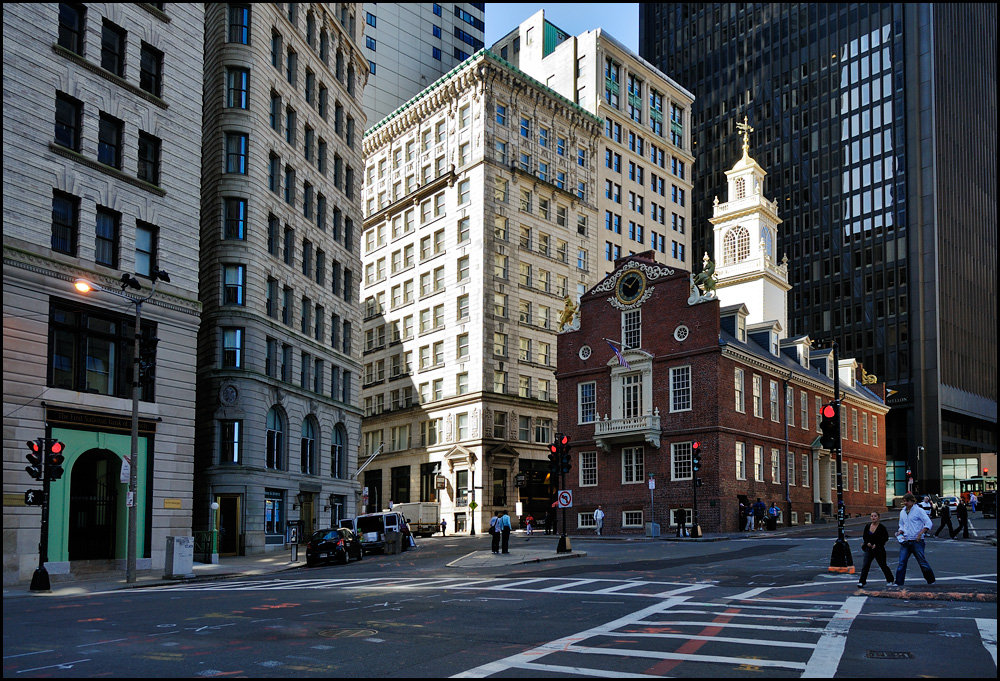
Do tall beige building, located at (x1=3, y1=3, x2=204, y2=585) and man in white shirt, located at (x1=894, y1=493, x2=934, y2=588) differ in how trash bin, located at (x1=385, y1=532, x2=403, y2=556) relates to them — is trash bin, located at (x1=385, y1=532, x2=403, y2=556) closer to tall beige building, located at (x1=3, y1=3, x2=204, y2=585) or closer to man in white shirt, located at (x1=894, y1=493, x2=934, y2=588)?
tall beige building, located at (x1=3, y1=3, x2=204, y2=585)

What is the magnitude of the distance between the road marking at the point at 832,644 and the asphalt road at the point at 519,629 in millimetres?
31

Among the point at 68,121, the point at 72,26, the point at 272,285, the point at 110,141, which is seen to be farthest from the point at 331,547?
the point at 72,26

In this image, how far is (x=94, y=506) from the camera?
1329 inches

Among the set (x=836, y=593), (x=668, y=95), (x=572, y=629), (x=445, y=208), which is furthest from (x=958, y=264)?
(x=572, y=629)

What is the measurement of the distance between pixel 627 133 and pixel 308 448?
5285cm

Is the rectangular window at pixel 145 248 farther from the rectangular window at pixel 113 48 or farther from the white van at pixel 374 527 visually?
the white van at pixel 374 527

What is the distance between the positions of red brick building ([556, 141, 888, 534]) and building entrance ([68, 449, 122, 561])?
30.7m

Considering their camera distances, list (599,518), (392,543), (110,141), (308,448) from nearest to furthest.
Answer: (110,141) → (392,543) → (308,448) → (599,518)

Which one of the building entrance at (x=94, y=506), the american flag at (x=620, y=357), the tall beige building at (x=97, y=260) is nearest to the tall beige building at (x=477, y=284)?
the american flag at (x=620, y=357)

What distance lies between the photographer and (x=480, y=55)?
75.5 meters

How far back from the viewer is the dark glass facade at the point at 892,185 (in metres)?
110

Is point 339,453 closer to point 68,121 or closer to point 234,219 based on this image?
point 234,219

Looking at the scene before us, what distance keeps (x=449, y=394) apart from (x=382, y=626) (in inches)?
2446

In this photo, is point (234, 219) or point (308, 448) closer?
point (234, 219)
